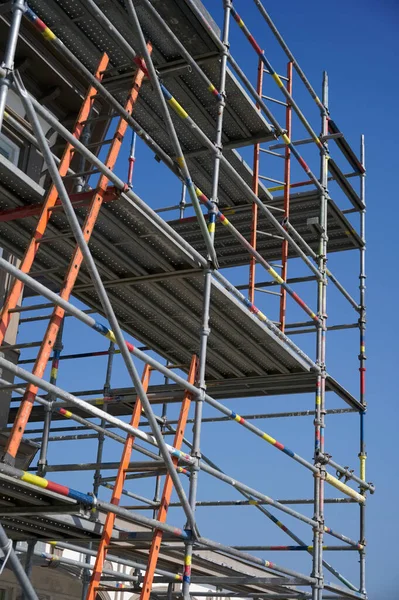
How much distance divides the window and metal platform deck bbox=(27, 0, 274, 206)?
7.24 feet

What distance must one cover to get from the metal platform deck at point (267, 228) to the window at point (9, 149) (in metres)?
2.28

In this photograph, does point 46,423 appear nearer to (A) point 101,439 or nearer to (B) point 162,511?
(A) point 101,439

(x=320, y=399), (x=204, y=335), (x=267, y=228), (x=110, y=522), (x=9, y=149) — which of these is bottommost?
(x=110, y=522)

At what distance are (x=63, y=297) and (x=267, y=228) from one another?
226 inches

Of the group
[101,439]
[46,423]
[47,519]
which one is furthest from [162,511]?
[101,439]

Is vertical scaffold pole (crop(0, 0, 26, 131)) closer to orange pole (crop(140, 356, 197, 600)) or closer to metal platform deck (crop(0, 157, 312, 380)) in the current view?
metal platform deck (crop(0, 157, 312, 380))

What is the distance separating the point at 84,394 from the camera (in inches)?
455

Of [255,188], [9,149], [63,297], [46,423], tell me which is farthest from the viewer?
[9,149]

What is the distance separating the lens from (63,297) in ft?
23.7

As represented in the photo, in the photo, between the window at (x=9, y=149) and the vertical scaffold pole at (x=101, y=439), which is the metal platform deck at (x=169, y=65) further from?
the vertical scaffold pole at (x=101, y=439)

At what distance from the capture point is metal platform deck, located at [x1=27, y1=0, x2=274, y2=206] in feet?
28.8

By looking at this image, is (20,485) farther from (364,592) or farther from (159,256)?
(364,592)

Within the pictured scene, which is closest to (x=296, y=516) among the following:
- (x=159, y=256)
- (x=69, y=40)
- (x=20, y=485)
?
(x=159, y=256)

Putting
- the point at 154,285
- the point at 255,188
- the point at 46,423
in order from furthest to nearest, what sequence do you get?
the point at 255,188 → the point at 46,423 → the point at 154,285
